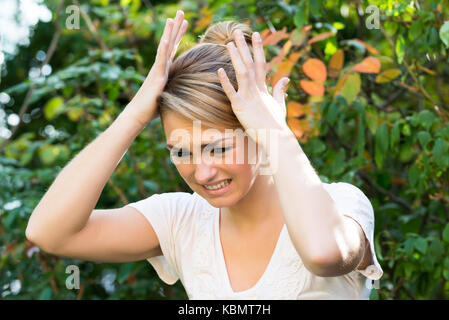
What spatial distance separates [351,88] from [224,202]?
3.24 feet

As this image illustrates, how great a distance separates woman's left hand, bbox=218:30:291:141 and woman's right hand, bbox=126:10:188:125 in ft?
0.68

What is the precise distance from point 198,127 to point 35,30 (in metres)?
3.42

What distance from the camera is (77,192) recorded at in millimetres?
1587

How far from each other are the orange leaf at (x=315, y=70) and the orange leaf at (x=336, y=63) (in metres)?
0.15

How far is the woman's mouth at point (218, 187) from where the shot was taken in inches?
61.4

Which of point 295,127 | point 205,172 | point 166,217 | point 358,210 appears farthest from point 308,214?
point 295,127

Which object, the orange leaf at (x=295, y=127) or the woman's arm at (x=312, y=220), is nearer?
the woman's arm at (x=312, y=220)

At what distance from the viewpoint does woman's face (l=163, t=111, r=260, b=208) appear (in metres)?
1.55

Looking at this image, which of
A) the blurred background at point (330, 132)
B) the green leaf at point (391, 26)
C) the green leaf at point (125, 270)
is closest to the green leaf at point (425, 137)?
the blurred background at point (330, 132)

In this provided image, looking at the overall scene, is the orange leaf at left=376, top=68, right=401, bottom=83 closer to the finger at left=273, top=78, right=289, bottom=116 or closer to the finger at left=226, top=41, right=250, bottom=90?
the finger at left=273, top=78, right=289, bottom=116

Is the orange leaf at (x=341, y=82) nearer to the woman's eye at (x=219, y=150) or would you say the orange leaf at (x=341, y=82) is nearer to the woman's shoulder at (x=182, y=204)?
the woman's shoulder at (x=182, y=204)

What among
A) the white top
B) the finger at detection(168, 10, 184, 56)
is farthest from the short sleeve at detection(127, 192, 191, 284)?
the finger at detection(168, 10, 184, 56)

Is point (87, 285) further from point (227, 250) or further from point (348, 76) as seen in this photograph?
point (348, 76)

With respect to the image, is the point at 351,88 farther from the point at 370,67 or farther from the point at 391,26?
the point at 391,26
